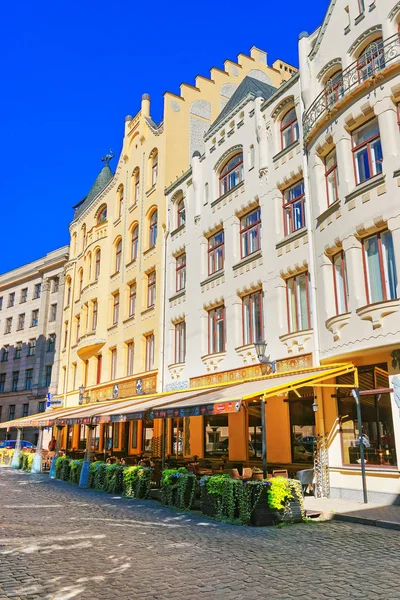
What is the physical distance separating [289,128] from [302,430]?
34.5 ft

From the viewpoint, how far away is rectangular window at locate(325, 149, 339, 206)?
15.6 m

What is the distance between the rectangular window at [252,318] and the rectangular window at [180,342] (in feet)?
15.1

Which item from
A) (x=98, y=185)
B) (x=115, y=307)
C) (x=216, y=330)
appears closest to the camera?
(x=216, y=330)

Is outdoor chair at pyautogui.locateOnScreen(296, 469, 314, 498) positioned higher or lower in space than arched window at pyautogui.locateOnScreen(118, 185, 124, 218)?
lower

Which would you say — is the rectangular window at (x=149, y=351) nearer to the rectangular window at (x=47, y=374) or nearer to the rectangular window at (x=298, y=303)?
the rectangular window at (x=298, y=303)

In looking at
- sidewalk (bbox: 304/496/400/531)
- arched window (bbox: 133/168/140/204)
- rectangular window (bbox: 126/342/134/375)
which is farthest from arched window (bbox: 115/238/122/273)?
sidewalk (bbox: 304/496/400/531)

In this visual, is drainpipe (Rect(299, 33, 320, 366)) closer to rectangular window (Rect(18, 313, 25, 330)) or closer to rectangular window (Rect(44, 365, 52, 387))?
rectangular window (Rect(44, 365, 52, 387))

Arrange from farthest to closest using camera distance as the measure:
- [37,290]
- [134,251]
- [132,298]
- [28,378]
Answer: [37,290] → [28,378] → [134,251] → [132,298]

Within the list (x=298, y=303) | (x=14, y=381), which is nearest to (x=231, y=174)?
(x=298, y=303)

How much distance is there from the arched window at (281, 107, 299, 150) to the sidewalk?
462 inches

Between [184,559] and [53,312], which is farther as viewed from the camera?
[53,312]

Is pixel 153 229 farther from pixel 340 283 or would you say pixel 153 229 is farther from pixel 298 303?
pixel 340 283

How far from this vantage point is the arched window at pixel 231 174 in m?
21.1

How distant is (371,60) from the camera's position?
575 inches
